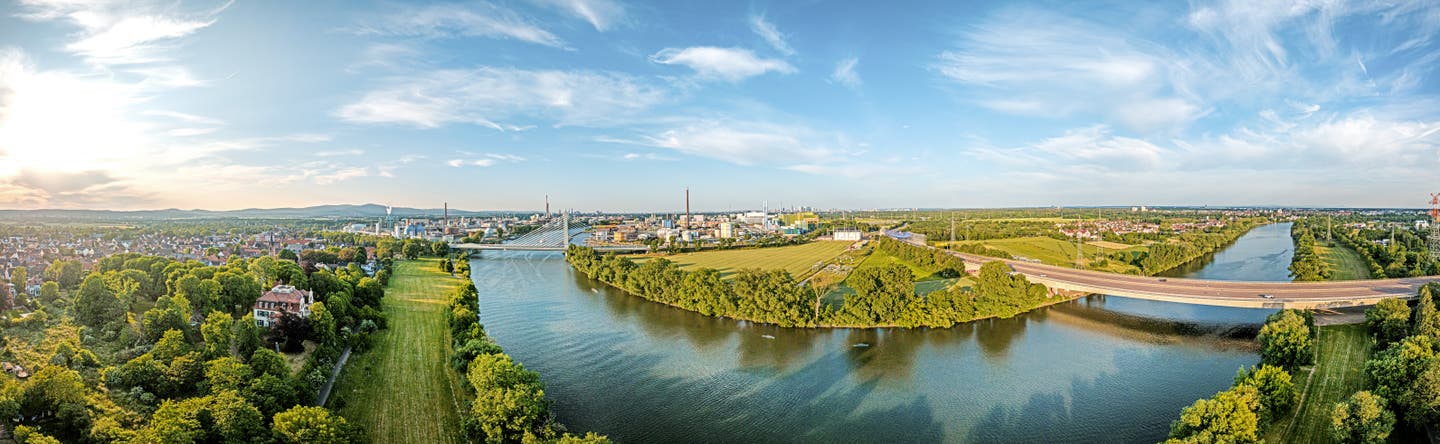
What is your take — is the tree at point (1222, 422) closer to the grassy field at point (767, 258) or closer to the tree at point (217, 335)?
the tree at point (217, 335)

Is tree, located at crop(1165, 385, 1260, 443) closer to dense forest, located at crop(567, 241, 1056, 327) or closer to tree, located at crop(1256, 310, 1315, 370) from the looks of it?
tree, located at crop(1256, 310, 1315, 370)

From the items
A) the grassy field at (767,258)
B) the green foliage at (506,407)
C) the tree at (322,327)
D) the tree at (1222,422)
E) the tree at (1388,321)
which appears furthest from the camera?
the grassy field at (767,258)

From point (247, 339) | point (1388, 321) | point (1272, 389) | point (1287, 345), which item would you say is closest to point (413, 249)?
point (247, 339)

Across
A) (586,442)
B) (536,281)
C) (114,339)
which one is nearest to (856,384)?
(586,442)

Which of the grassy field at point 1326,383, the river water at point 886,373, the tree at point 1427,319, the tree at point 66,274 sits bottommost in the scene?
the river water at point 886,373

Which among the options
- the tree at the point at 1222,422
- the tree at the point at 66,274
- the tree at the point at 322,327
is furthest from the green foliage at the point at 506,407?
the tree at the point at 66,274

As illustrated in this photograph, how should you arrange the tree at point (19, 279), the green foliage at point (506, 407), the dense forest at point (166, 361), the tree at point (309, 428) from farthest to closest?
the tree at point (19, 279) < the green foliage at point (506, 407) < the dense forest at point (166, 361) < the tree at point (309, 428)
